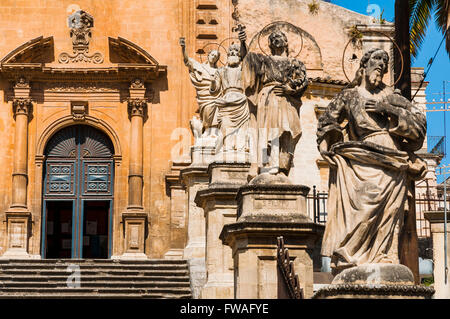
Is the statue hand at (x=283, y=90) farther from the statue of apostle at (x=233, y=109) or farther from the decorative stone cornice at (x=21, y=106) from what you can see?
the decorative stone cornice at (x=21, y=106)

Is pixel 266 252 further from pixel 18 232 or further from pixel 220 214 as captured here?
pixel 18 232

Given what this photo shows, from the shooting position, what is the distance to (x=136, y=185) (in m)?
30.5

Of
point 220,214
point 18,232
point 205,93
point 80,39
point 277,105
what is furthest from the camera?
point 80,39

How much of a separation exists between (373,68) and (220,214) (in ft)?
20.9

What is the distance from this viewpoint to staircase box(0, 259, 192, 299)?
20344 mm

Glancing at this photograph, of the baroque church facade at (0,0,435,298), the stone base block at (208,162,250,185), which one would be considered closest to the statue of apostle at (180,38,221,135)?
the stone base block at (208,162,250,185)

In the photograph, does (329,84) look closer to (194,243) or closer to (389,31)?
(389,31)

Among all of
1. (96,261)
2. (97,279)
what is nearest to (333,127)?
(97,279)

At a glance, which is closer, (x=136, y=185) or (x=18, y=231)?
(x=18, y=231)

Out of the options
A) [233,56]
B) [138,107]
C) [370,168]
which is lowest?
[370,168]

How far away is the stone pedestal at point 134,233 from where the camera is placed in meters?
29.7

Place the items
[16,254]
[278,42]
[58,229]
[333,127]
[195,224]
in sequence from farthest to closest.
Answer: [58,229], [16,254], [195,224], [278,42], [333,127]
